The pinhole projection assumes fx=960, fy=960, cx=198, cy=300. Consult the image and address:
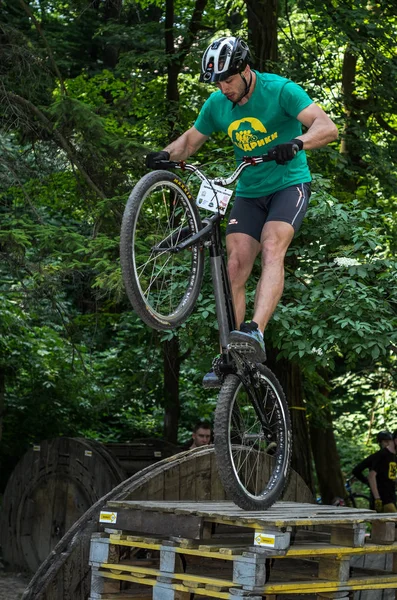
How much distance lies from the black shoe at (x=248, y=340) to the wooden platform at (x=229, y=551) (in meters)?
0.94

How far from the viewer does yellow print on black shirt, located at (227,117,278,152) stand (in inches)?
226

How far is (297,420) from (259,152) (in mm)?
6644

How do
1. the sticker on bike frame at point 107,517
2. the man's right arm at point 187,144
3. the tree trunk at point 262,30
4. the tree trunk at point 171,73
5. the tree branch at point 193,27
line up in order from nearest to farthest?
1. the man's right arm at point 187,144
2. the sticker on bike frame at point 107,517
3. the tree trunk at point 262,30
4. the tree trunk at point 171,73
5. the tree branch at point 193,27

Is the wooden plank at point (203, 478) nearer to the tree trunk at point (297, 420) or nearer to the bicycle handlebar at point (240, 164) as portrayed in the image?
the bicycle handlebar at point (240, 164)

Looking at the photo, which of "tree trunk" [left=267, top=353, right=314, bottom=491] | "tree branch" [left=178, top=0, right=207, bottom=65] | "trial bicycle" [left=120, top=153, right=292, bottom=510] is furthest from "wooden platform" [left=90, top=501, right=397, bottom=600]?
"tree branch" [left=178, top=0, right=207, bottom=65]

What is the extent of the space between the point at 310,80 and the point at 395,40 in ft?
4.10

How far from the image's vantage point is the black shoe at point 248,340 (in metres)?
5.37

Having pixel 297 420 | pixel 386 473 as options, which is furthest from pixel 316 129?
pixel 386 473

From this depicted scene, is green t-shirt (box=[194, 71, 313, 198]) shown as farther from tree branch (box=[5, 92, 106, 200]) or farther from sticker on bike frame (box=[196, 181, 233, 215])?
tree branch (box=[5, 92, 106, 200])

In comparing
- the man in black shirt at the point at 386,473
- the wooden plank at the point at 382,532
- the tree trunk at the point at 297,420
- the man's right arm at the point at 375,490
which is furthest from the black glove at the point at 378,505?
the wooden plank at the point at 382,532

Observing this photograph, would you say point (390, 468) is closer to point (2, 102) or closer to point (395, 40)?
point (395, 40)

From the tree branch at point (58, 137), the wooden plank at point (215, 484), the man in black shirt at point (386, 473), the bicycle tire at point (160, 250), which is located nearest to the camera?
the bicycle tire at point (160, 250)

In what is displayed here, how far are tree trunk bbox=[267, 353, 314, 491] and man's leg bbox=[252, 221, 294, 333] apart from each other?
236 inches

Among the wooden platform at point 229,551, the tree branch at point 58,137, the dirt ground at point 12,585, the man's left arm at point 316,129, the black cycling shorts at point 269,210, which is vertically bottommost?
the dirt ground at point 12,585
